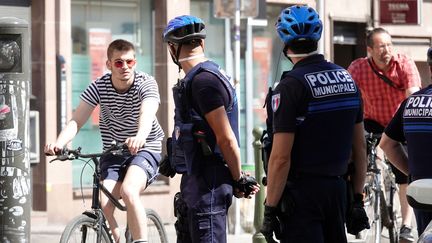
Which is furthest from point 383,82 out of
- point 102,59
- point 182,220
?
point 102,59

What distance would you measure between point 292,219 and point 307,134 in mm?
463

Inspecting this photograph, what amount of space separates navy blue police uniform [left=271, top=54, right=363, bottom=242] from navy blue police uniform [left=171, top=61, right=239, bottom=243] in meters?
0.62

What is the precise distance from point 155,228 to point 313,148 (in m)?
3.47

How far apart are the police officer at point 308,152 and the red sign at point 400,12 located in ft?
39.1

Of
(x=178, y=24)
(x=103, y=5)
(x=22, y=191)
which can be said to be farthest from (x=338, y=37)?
(x=178, y=24)

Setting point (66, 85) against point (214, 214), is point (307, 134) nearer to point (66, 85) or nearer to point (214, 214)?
point (214, 214)

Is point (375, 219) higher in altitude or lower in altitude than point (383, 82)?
lower

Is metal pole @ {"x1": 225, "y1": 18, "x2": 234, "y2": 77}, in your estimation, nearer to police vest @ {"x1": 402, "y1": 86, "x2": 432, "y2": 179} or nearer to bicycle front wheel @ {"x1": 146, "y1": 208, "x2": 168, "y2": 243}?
bicycle front wheel @ {"x1": 146, "y1": 208, "x2": 168, "y2": 243}

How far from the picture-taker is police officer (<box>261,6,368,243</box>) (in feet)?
20.6

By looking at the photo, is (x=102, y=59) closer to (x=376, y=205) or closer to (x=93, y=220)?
(x=376, y=205)

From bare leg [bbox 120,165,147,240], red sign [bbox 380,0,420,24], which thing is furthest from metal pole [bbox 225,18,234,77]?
bare leg [bbox 120,165,147,240]

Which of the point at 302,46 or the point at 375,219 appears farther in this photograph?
the point at 375,219

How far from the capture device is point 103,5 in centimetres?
1526

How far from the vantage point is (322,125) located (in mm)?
→ 6316
